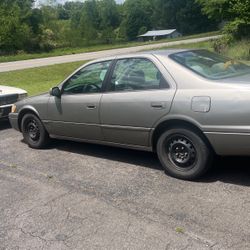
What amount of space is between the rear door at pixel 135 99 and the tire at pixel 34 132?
1501 mm

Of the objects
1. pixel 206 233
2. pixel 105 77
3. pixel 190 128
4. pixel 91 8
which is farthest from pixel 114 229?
pixel 91 8

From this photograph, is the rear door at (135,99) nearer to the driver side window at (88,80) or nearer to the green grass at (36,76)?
the driver side window at (88,80)

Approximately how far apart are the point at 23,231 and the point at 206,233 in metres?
1.72

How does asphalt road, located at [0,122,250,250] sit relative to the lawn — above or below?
below

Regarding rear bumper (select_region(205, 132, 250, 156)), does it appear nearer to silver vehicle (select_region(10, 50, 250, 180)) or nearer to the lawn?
silver vehicle (select_region(10, 50, 250, 180))

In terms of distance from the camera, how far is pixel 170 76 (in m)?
4.96

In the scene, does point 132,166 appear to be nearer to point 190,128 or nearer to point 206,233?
point 190,128

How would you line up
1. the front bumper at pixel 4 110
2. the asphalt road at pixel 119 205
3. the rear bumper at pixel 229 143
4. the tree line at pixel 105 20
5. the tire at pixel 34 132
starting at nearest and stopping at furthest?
the asphalt road at pixel 119 205 < the rear bumper at pixel 229 143 < the tire at pixel 34 132 < the front bumper at pixel 4 110 < the tree line at pixel 105 20

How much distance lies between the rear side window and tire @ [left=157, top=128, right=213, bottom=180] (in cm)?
61

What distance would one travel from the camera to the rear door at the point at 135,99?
4.99 metres

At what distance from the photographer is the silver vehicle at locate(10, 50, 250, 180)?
446 centimetres

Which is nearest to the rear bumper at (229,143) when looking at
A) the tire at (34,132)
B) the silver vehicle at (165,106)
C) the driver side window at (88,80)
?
the silver vehicle at (165,106)

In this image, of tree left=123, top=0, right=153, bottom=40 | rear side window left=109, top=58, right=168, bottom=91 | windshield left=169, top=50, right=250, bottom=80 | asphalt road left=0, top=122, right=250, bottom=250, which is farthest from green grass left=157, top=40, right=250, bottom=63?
tree left=123, top=0, right=153, bottom=40

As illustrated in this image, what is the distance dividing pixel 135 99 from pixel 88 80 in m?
1.07
